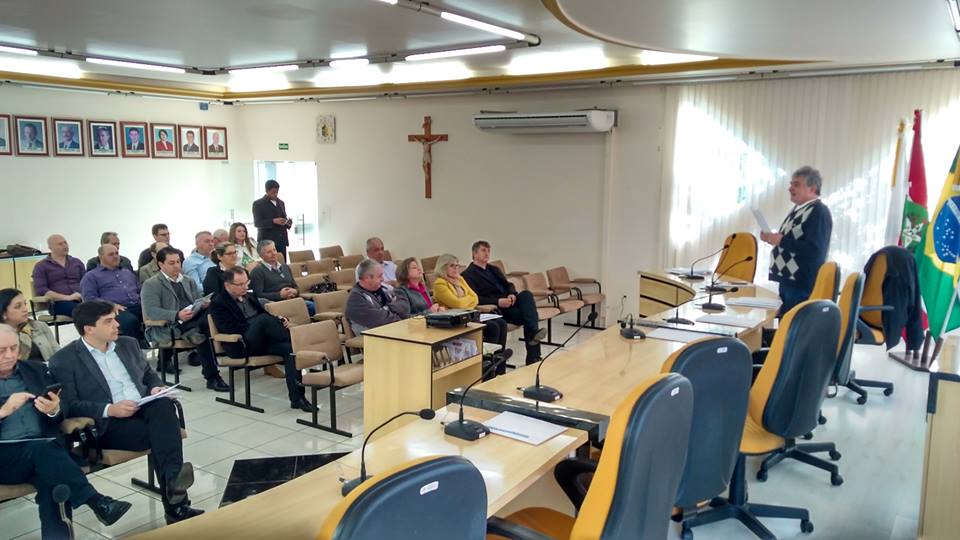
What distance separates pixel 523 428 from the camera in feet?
8.82

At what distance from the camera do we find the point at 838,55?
20.0ft

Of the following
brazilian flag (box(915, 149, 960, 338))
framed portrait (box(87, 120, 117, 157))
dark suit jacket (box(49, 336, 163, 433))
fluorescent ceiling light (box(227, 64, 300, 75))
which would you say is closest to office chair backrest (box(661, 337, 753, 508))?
dark suit jacket (box(49, 336, 163, 433))

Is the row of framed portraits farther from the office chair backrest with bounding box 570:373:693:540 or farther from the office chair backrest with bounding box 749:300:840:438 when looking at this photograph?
the office chair backrest with bounding box 570:373:693:540

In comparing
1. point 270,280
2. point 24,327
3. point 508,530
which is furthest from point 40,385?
point 270,280

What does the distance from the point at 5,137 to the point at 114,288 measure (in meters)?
4.06

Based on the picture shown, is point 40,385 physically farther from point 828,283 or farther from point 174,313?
point 828,283

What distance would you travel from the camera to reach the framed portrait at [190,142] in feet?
36.5

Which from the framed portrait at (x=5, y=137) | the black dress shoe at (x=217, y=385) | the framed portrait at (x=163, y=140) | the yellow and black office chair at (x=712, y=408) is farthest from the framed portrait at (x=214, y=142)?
the yellow and black office chair at (x=712, y=408)

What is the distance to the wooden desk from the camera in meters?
2.02

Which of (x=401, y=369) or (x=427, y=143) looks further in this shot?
(x=427, y=143)

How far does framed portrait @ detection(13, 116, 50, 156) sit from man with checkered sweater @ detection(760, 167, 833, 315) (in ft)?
30.0

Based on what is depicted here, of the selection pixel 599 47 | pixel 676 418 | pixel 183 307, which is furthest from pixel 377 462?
pixel 599 47

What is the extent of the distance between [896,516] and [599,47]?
4828mm

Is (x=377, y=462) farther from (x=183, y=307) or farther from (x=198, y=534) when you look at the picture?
(x=183, y=307)
